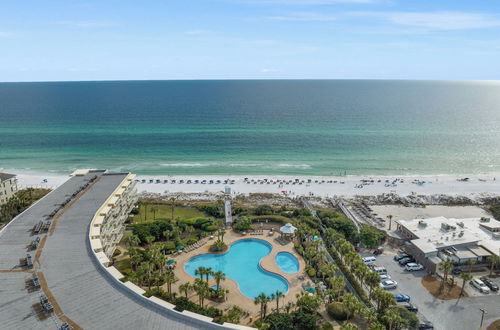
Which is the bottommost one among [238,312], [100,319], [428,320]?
[428,320]

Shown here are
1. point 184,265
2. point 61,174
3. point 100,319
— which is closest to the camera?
point 100,319

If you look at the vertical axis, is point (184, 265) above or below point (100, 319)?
below

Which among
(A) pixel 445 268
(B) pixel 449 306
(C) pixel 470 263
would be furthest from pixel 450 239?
(B) pixel 449 306

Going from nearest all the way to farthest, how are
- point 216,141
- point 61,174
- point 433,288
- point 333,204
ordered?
point 433,288 → point 333,204 → point 61,174 → point 216,141

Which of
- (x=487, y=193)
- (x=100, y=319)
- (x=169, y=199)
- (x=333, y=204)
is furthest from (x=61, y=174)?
(x=487, y=193)

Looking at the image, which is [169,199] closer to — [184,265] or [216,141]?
[184,265]

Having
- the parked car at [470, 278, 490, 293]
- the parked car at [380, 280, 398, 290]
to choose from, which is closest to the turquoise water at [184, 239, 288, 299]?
the parked car at [380, 280, 398, 290]
